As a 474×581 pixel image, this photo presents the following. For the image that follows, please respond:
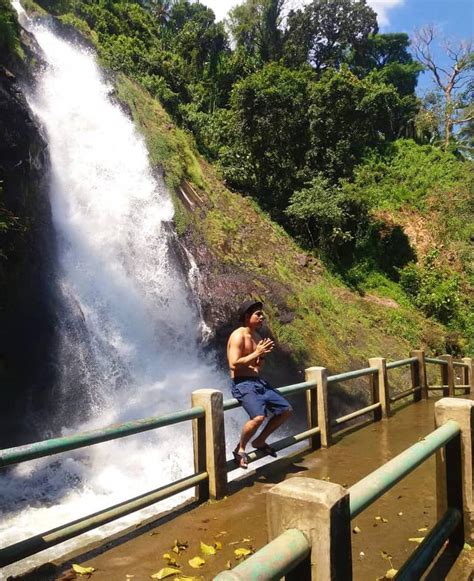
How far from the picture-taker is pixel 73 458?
31.7 feet

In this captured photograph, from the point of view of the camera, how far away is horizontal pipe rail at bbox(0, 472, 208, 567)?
3.19 m

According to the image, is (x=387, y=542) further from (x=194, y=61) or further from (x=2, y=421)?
(x=194, y=61)

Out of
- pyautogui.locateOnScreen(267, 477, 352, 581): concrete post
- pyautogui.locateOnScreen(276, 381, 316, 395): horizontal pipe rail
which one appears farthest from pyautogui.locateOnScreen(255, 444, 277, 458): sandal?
pyautogui.locateOnScreen(267, 477, 352, 581): concrete post

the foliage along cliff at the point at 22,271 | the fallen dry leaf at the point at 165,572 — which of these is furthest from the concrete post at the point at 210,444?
the foliage along cliff at the point at 22,271

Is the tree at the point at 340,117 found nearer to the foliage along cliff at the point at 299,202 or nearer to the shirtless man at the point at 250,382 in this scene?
the foliage along cliff at the point at 299,202

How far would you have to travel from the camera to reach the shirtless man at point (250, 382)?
5031 millimetres

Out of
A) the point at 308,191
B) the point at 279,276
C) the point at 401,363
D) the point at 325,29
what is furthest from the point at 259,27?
the point at 401,363

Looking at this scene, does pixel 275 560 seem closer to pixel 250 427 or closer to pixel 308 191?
pixel 250 427

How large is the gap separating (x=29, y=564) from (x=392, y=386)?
12388 millimetres

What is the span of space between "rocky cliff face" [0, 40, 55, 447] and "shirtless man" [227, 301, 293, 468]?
8.11 metres

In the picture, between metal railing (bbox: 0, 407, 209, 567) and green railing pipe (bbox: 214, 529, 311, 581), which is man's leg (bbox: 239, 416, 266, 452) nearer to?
metal railing (bbox: 0, 407, 209, 567)

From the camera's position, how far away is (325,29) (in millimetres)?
38344

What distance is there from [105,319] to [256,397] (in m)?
9.92

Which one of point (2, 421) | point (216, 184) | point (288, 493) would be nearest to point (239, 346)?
point (288, 493)
